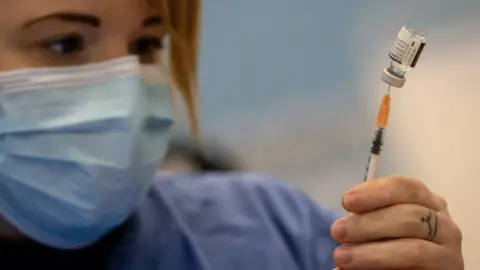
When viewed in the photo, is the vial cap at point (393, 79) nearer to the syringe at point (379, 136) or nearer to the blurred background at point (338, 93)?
the syringe at point (379, 136)

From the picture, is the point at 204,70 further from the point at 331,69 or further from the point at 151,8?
the point at 151,8

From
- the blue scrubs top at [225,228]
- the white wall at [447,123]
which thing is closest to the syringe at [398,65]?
the blue scrubs top at [225,228]

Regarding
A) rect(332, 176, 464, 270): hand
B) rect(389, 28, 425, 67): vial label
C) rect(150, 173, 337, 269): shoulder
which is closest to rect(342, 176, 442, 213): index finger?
rect(332, 176, 464, 270): hand

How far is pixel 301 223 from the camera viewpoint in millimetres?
988

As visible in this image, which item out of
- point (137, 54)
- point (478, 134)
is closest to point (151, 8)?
point (137, 54)

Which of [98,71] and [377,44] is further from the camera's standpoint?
[377,44]

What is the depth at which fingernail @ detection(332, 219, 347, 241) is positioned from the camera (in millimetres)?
716

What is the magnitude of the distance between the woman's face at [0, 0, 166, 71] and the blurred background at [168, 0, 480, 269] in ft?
2.46

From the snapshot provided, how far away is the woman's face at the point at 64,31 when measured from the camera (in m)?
0.82

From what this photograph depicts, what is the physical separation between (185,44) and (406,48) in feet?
1.24

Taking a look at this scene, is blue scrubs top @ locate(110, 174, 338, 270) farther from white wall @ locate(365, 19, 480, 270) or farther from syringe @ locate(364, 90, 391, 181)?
white wall @ locate(365, 19, 480, 270)

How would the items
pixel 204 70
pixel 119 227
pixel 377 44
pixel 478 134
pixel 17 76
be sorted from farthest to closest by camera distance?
pixel 204 70, pixel 377 44, pixel 478 134, pixel 119 227, pixel 17 76

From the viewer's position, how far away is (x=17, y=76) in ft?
2.67

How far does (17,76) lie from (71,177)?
0.12 m
